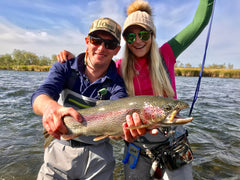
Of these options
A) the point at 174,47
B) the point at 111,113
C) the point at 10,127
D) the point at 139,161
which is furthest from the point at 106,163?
the point at 10,127

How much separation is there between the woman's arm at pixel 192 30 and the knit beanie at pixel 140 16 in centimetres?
56

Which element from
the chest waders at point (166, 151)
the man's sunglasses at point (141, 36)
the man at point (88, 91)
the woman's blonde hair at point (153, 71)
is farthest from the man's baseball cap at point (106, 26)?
the chest waders at point (166, 151)

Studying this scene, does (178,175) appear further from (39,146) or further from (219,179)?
(39,146)

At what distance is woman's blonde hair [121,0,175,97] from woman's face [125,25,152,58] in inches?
3.4

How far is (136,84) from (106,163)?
1.53 metres

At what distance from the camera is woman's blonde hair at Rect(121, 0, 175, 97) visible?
3.10 m

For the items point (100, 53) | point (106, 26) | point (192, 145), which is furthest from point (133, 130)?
point (192, 145)

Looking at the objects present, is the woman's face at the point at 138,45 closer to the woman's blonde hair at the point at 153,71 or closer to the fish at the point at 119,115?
the woman's blonde hair at the point at 153,71

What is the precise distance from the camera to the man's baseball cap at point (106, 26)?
2830 millimetres

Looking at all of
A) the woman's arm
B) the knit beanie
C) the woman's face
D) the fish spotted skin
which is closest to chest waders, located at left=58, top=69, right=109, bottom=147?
the fish spotted skin

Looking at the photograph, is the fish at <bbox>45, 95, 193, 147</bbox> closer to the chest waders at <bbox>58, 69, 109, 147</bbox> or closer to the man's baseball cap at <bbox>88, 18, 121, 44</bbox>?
the chest waders at <bbox>58, 69, 109, 147</bbox>

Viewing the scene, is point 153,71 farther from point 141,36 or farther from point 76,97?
point 76,97

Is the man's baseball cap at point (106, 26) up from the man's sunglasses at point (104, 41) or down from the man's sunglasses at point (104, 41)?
up

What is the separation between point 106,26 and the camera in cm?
283
